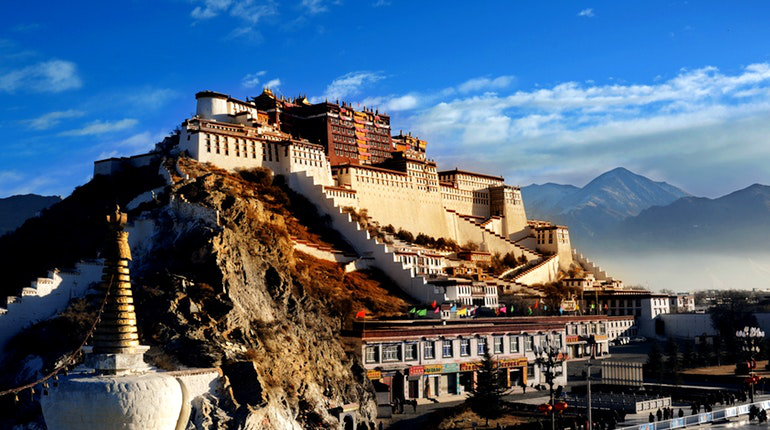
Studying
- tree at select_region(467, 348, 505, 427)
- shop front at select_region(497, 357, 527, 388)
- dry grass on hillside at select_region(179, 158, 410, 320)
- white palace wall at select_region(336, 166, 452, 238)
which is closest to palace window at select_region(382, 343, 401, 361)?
dry grass on hillside at select_region(179, 158, 410, 320)

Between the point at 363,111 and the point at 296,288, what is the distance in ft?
189

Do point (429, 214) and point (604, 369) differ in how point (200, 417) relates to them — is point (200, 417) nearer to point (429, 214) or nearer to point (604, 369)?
point (604, 369)

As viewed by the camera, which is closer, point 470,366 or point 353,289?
point 470,366

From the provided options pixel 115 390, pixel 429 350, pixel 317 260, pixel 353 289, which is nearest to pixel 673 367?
pixel 429 350

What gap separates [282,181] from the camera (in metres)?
80.0

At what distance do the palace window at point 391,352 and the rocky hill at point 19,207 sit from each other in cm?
8956

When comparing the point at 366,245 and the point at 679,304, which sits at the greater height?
the point at 366,245

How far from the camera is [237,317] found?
43062mm

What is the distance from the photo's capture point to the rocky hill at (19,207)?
126 meters

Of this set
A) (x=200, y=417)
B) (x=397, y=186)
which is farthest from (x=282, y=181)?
(x=200, y=417)

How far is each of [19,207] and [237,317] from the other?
344 feet

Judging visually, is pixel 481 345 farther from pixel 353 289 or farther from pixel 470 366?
pixel 353 289

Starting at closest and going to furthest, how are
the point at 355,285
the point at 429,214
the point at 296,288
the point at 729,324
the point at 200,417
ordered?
the point at 200,417
the point at 296,288
the point at 355,285
the point at 729,324
the point at 429,214

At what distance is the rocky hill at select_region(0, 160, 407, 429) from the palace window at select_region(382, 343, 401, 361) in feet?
7.23
